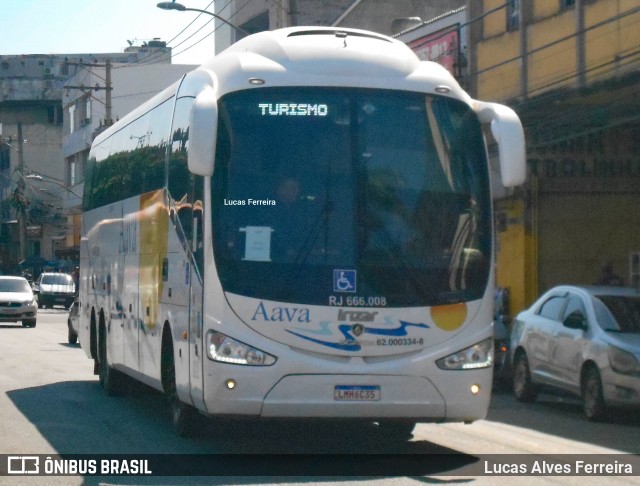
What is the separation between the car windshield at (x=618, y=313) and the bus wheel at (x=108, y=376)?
627 centimetres

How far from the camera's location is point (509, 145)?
34.9 ft

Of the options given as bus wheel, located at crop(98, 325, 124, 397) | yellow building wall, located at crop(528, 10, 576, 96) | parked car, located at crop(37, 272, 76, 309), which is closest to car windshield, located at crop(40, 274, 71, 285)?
parked car, located at crop(37, 272, 76, 309)

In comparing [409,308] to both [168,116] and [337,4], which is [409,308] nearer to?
[168,116]

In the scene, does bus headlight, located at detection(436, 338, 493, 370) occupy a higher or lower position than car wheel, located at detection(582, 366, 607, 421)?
higher

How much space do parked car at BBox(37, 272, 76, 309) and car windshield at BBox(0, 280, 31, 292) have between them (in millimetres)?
16703

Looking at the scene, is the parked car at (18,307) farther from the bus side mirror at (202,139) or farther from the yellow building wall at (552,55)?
the bus side mirror at (202,139)

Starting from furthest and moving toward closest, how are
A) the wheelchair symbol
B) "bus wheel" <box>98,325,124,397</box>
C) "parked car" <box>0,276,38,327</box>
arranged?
1. "parked car" <box>0,276,38,327</box>
2. "bus wheel" <box>98,325,124,397</box>
3. the wheelchair symbol

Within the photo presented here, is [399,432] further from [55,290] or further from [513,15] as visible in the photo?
[55,290]

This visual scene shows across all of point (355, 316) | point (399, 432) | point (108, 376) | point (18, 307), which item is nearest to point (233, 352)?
point (355, 316)

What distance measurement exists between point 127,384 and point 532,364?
17.8 ft

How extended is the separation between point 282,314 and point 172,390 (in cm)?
244

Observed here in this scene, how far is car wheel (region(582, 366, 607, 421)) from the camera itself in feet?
47.6

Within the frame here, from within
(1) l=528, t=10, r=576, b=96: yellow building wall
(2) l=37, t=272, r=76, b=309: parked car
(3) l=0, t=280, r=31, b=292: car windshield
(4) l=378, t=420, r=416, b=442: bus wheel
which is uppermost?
(1) l=528, t=10, r=576, b=96: yellow building wall

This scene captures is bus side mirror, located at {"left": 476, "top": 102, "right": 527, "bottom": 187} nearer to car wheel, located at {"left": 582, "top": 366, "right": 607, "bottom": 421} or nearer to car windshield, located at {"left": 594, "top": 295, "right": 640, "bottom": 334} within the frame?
car wheel, located at {"left": 582, "top": 366, "right": 607, "bottom": 421}
